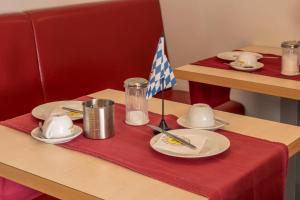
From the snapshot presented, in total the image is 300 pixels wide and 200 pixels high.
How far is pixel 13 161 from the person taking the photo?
4.78ft

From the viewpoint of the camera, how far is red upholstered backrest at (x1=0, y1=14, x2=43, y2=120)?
2.26 meters

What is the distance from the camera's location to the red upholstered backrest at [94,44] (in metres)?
2.43

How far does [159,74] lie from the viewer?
5.30ft

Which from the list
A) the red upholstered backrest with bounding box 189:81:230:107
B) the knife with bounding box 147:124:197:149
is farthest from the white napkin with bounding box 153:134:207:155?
the red upholstered backrest with bounding box 189:81:230:107

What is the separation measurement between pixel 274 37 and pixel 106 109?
1.52 metres

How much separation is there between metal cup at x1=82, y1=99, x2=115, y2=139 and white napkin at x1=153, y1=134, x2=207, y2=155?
0.50ft

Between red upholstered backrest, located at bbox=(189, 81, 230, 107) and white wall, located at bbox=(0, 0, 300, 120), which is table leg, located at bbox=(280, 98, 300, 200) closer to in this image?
white wall, located at bbox=(0, 0, 300, 120)

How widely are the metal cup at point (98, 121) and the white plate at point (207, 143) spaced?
0.44 feet

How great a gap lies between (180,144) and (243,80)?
2.31 ft

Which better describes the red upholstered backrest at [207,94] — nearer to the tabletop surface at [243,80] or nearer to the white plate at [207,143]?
the tabletop surface at [243,80]

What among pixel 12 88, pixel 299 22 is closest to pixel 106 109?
pixel 12 88

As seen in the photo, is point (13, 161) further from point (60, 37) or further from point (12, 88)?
point (60, 37)

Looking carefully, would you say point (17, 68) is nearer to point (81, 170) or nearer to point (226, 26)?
point (81, 170)

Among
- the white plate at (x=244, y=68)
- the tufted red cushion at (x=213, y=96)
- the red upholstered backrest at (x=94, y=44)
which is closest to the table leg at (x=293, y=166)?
the tufted red cushion at (x=213, y=96)
